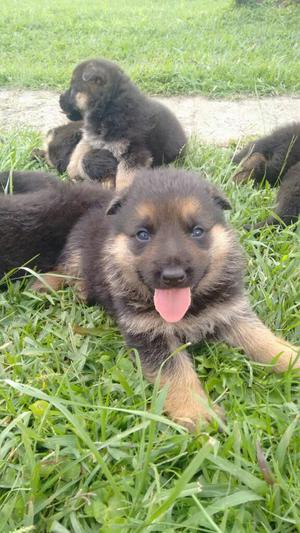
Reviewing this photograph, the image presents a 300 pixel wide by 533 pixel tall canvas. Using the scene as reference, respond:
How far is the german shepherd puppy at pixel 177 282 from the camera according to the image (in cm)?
238

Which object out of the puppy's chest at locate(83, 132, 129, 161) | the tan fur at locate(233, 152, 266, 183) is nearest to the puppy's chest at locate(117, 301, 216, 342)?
the tan fur at locate(233, 152, 266, 183)

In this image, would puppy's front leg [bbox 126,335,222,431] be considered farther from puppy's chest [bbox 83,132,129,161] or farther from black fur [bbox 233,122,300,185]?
puppy's chest [bbox 83,132,129,161]

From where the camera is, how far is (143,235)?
8.39 feet

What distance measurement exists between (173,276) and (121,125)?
127 inches

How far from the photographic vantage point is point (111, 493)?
6.23 ft

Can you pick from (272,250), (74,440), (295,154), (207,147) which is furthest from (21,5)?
(74,440)

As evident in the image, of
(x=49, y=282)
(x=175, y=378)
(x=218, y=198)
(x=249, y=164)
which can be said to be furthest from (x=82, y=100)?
(x=175, y=378)

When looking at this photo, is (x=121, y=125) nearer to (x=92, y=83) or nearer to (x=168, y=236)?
(x=92, y=83)

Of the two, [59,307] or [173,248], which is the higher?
[173,248]

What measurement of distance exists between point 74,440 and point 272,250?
204cm

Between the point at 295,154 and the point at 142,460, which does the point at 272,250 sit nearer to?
the point at 295,154

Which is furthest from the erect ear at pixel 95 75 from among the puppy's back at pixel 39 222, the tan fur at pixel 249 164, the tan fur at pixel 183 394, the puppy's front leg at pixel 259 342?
the tan fur at pixel 183 394

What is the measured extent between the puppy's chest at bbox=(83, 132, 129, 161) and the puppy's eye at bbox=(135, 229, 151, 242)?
2.67 meters

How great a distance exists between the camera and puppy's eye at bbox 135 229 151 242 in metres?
→ 2.53
